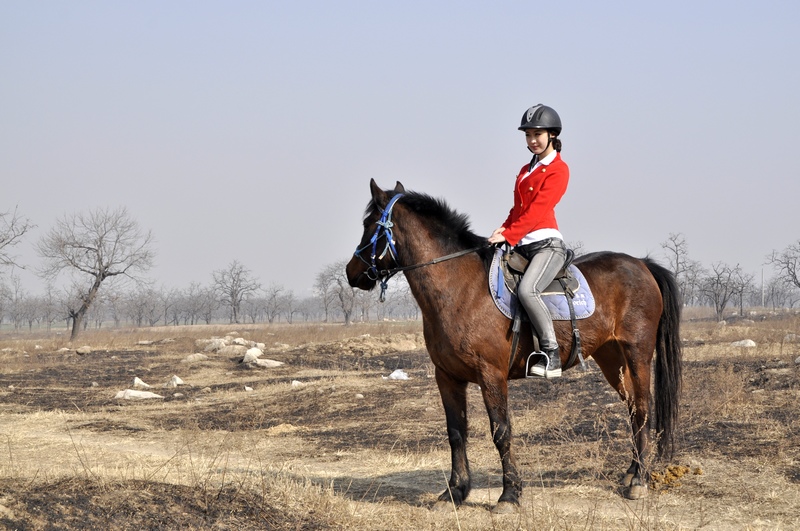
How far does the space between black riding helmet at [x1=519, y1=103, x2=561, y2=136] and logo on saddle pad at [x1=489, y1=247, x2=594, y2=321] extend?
112 centimetres

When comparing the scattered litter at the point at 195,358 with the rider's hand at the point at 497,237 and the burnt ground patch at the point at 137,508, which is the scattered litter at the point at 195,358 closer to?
the burnt ground patch at the point at 137,508

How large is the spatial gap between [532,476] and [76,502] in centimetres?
437

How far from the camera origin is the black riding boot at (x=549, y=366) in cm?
644

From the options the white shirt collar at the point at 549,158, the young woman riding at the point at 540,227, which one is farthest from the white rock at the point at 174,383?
the white shirt collar at the point at 549,158

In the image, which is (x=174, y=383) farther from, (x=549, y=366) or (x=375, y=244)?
(x=549, y=366)

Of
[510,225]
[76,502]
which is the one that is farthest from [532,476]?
[76,502]

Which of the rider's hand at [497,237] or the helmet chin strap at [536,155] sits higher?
the helmet chin strap at [536,155]

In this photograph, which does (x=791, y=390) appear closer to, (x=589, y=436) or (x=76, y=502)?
(x=589, y=436)

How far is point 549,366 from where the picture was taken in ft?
21.2

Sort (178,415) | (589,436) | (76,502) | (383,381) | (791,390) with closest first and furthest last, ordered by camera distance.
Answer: (76,502) < (589,436) < (791,390) < (178,415) < (383,381)

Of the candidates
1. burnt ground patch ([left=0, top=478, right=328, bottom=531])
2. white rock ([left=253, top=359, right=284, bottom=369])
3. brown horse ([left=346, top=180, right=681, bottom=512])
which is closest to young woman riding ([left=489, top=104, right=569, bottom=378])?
brown horse ([left=346, top=180, right=681, bottom=512])

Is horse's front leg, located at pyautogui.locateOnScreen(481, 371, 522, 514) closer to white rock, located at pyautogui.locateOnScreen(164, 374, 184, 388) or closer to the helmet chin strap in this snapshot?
the helmet chin strap

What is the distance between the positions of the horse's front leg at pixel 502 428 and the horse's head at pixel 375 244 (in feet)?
4.32

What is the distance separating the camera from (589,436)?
373 inches
